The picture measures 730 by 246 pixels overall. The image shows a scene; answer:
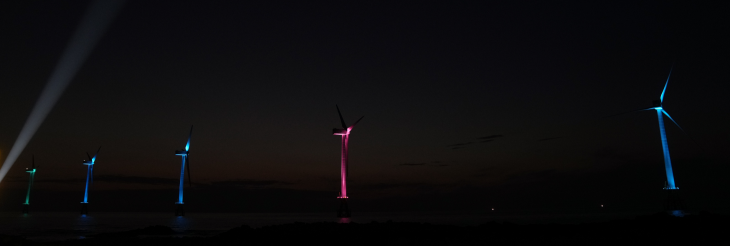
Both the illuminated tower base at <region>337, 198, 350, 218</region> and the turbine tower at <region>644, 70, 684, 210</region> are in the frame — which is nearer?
the turbine tower at <region>644, 70, 684, 210</region>

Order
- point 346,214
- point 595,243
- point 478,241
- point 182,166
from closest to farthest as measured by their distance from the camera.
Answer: point 595,243 → point 478,241 → point 346,214 → point 182,166

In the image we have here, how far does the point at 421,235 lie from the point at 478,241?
7886 millimetres

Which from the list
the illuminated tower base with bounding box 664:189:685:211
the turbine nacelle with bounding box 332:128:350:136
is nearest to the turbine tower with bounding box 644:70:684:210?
the illuminated tower base with bounding box 664:189:685:211

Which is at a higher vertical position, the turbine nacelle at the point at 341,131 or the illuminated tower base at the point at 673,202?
the turbine nacelle at the point at 341,131

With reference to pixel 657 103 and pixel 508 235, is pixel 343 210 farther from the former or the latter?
pixel 508 235

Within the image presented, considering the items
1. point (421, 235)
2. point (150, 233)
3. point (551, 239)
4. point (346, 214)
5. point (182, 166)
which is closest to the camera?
point (551, 239)

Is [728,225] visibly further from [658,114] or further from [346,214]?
[346,214]

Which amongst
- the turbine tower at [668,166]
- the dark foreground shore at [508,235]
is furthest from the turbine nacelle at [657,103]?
the dark foreground shore at [508,235]

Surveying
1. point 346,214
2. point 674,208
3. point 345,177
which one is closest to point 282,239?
point 345,177

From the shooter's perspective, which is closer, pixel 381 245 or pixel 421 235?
pixel 381 245

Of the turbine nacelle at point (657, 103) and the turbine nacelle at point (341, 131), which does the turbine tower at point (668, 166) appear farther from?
the turbine nacelle at point (341, 131)

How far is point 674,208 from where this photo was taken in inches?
5157

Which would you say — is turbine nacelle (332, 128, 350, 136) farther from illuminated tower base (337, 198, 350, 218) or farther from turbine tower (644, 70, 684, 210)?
turbine tower (644, 70, 684, 210)

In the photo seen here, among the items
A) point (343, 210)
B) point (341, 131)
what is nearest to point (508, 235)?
point (341, 131)
